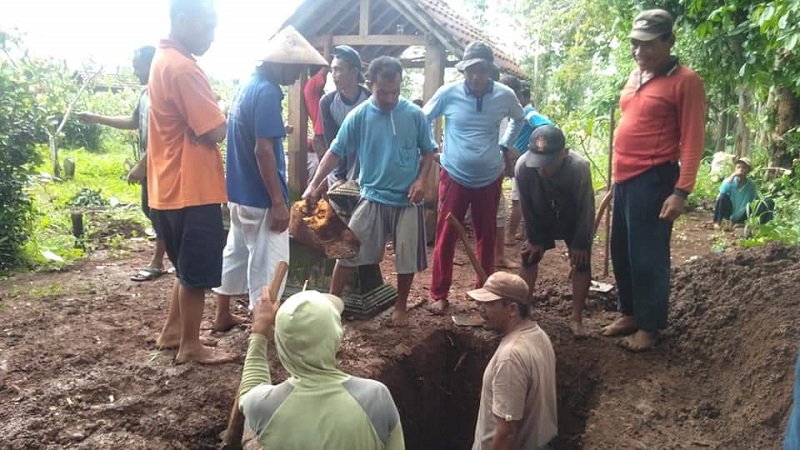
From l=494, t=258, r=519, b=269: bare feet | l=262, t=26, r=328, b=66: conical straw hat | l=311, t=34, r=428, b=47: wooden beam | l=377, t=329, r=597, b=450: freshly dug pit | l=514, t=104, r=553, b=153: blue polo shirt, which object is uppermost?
l=311, t=34, r=428, b=47: wooden beam

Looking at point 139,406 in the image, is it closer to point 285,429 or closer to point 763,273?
point 285,429

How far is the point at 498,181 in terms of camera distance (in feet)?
16.4

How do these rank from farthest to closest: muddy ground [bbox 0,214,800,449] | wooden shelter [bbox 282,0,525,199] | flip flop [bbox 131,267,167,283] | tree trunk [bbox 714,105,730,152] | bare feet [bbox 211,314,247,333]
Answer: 1. tree trunk [bbox 714,105,730,152]
2. wooden shelter [bbox 282,0,525,199]
3. flip flop [bbox 131,267,167,283]
4. bare feet [bbox 211,314,247,333]
5. muddy ground [bbox 0,214,800,449]

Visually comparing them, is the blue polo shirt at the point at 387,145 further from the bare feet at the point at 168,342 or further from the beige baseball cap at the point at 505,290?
the bare feet at the point at 168,342

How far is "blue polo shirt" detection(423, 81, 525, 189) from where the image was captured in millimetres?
4758

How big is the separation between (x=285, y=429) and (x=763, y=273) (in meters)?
4.04

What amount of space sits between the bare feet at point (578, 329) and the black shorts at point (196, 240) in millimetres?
2565

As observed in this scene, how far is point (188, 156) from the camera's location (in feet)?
10.8

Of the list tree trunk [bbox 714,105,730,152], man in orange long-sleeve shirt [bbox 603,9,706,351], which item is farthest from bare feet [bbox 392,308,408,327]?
tree trunk [bbox 714,105,730,152]

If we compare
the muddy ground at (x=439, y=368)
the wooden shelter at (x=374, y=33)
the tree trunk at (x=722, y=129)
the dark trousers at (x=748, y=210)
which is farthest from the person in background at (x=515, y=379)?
the tree trunk at (x=722, y=129)

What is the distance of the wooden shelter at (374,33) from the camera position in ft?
21.2

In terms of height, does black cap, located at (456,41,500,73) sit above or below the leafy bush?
above

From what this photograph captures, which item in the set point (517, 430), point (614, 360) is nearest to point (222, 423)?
point (517, 430)

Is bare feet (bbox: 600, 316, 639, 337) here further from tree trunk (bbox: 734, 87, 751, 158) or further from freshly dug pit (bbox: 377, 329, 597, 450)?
tree trunk (bbox: 734, 87, 751, 158)
